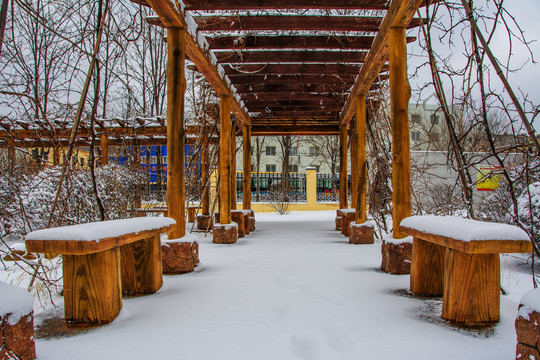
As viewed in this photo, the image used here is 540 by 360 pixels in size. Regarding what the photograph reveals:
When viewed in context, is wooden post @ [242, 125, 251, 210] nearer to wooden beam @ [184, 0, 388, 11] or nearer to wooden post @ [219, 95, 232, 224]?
wooden post @ [219, 95, 232, 224]

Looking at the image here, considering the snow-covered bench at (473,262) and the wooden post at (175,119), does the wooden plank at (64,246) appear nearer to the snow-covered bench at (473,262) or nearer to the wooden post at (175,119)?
the wooden post at (175,119)

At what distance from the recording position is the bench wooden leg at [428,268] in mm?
2576

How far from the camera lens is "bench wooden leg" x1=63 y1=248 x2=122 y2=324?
2010mm

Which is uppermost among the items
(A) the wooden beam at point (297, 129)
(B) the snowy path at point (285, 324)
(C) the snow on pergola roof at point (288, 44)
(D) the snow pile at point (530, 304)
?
(C) the snow on pergola roof at point (288, 44)

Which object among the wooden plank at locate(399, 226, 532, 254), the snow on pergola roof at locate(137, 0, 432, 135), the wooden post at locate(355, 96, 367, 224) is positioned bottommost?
the wooden plank at locate(399, 226, 532, 254)

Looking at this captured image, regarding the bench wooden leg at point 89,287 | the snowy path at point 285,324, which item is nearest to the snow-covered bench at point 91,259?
the bench wooden leg at point 89,287

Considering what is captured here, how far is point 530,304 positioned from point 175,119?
303cm

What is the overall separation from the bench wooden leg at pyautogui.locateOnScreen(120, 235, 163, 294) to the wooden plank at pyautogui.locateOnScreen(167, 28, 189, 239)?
679 mm

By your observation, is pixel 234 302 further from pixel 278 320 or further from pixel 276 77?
pixel 276 77

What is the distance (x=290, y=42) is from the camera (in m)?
4.43

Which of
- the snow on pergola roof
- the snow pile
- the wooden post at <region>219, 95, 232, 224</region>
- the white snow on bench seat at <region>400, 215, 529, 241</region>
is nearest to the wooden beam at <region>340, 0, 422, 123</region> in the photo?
the snow on pergola roof

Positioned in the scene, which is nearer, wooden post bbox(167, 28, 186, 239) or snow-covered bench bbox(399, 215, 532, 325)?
snow-covered bench bbox(399, 215, 532, 325)

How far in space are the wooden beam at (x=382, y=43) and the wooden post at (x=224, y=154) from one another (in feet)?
7.29

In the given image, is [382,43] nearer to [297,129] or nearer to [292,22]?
[292,22]
